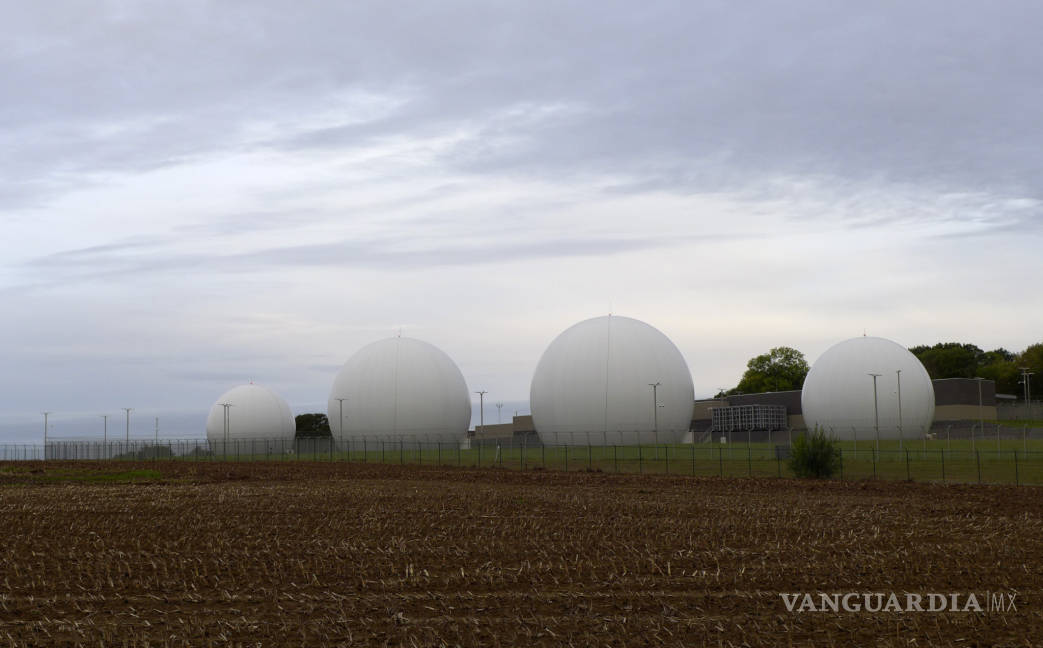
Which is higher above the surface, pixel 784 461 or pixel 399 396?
pixel 399 396

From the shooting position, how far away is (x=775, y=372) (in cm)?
11738

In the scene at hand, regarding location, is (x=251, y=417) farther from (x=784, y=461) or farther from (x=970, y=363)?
(x=970, y=363)

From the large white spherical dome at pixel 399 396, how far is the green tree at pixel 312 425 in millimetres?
48987

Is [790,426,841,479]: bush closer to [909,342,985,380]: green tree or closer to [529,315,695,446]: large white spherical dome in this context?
[529,315,695,446]: large white spherical dome

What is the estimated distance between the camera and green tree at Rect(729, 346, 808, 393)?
378 ft

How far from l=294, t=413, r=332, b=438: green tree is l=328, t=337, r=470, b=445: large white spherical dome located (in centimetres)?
4899

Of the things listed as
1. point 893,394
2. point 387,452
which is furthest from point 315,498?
point 893,394

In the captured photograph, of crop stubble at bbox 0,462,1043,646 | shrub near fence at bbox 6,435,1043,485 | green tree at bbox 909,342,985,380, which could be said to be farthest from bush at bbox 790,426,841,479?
green tree at bbox 909,342,985,380

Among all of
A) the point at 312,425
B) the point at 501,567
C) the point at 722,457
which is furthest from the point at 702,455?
the point at 312,425

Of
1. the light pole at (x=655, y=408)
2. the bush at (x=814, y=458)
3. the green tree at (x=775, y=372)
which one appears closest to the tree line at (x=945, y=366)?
the green tree at (x=775, y=372)

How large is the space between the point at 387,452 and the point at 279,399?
29824 mm

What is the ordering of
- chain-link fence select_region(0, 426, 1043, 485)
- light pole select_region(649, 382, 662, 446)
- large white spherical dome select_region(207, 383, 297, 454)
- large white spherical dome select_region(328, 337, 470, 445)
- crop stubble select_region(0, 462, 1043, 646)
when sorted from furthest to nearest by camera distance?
large white spherical dome select_region(207, 383, 297, 454), large white spherical dome select_region(328, 337, 470, 445), light pole select_region(649, 382, 662, 446), chain-link fence select_region(0, 426, 1043, 485), crop stubble select_region(0, 462, 1043, 646)

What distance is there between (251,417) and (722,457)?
53.7m

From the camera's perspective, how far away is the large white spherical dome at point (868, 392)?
73.1 meters
